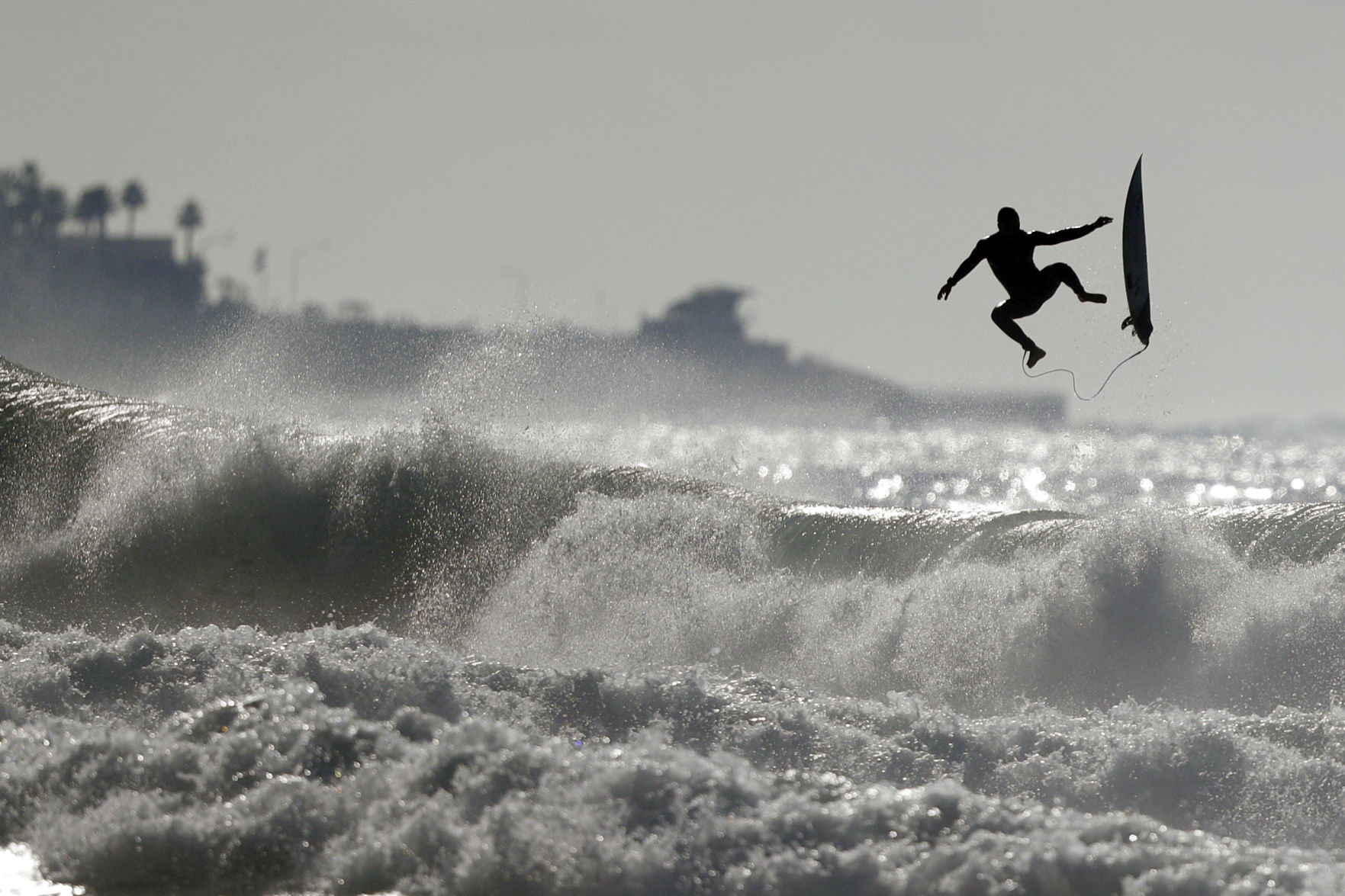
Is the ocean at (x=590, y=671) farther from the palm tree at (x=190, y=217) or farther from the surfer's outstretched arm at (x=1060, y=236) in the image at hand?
the palm tree at (x=190, y=217)

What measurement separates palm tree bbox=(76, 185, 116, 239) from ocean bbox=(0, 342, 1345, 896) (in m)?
128

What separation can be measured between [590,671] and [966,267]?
10.1 ft

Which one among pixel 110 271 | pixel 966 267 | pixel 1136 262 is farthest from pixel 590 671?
pixel 110 271

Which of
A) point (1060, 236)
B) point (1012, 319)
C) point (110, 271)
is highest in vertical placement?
point (110, 271)

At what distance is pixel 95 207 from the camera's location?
449ft

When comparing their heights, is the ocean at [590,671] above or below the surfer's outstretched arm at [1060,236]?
below

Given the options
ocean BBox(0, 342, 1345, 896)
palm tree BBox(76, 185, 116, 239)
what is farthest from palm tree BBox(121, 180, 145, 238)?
ocean BBox(0, 342, 1345, 896)

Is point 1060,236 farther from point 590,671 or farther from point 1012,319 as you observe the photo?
point 590,671

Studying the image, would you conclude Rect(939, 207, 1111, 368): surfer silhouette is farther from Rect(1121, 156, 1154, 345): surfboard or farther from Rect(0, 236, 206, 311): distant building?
Rect(0, 236, 206, 311): distant building

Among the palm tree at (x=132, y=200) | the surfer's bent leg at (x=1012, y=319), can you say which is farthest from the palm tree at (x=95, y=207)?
the surfer's bent leg at (x=1012, y=319)

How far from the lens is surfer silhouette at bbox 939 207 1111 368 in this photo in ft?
24.3

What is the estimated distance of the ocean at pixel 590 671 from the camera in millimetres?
5250

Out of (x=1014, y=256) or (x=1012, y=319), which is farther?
(x=1012, y=319)

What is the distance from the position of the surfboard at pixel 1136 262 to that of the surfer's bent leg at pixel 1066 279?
26 cm
